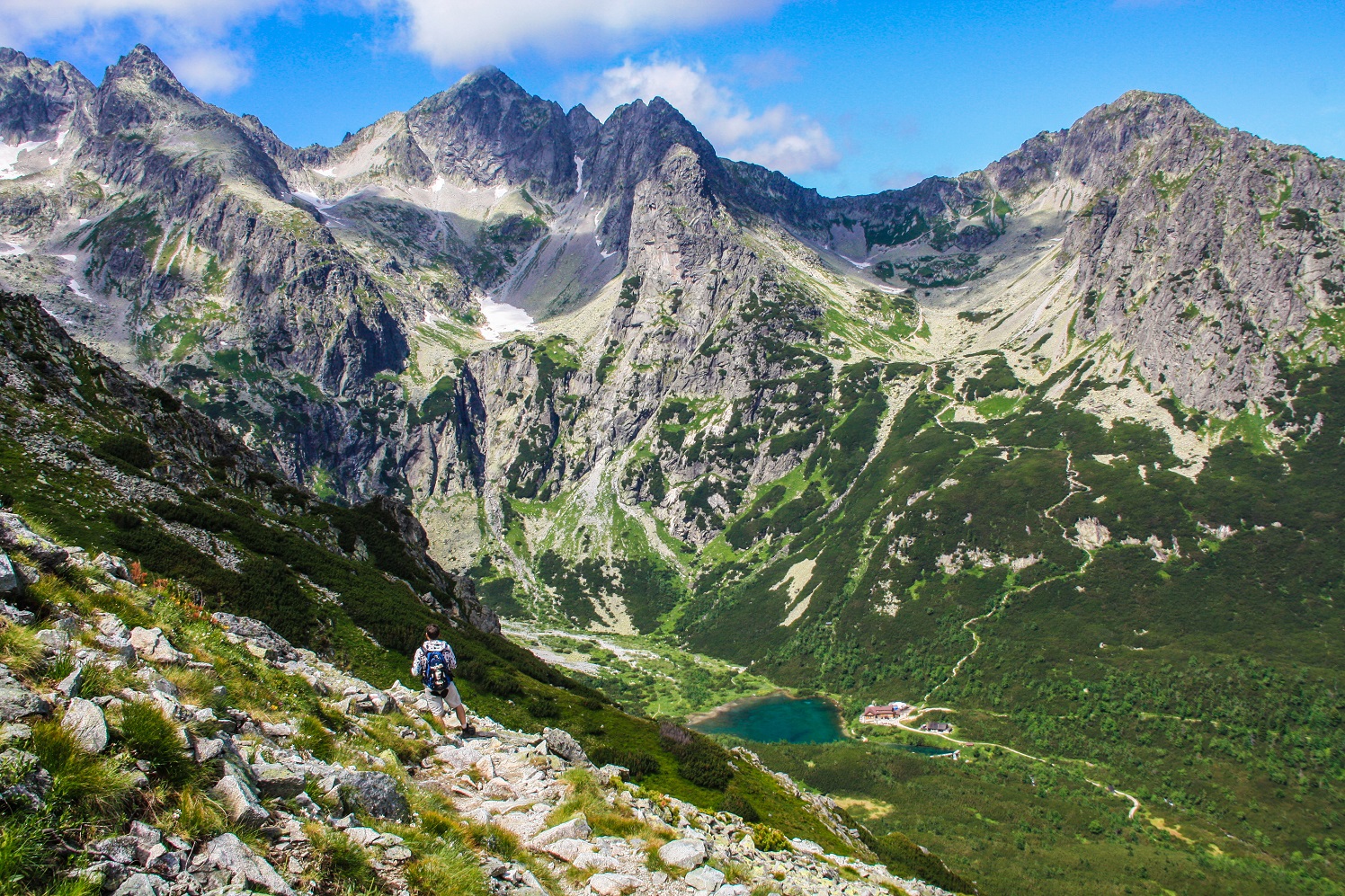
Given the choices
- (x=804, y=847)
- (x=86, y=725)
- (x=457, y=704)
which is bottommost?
(x=804, y=847)

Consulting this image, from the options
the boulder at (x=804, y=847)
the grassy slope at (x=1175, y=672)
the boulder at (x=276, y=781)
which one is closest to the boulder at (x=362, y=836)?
the boulder at (x=276, y=781)

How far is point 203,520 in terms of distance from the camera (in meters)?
51.0

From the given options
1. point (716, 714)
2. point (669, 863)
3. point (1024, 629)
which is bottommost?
point (716, 714)

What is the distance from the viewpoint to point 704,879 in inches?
622

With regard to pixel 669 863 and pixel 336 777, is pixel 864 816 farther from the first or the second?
pixel 336 777

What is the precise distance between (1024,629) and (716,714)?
273ft

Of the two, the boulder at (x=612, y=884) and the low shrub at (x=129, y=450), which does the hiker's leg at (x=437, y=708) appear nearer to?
the boulder at (x=612, y=884)

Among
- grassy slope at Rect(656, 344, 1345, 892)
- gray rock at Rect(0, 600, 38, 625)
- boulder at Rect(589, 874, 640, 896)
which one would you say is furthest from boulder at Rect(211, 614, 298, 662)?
grassy slope at Rect(656, 344, 1345, 892)

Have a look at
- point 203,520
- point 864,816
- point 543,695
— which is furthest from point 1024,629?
point 203,520

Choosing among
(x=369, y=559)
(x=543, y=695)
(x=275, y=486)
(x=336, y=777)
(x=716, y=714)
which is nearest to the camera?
(x=336, y=777)

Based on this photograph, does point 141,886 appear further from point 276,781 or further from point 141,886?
point 276,781

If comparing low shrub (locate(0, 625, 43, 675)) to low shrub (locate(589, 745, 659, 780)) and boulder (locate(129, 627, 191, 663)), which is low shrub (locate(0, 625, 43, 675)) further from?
low shrub (locate(589, 745, 659, 780))

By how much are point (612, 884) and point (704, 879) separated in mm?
2590

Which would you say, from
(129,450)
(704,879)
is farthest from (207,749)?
(129,450)
